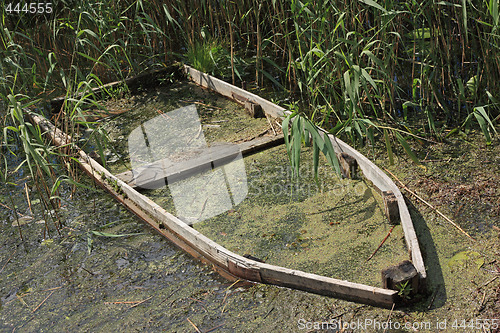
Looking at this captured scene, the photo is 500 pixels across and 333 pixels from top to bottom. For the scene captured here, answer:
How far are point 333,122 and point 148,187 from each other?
5.07 feet

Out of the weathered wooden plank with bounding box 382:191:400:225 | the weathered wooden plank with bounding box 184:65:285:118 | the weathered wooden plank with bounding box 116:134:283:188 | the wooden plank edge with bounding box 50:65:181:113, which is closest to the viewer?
the weathered wooden plank with bounding box 382:191:400:225

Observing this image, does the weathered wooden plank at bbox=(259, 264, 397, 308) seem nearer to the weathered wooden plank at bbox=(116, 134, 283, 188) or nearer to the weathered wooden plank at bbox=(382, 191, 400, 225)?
the weathered wooden plank at bbox=(382, 191, 400, 225)

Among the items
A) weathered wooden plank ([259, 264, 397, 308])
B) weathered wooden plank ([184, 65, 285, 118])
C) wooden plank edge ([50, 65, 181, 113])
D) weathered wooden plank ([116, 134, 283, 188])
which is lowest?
weathered wooden plank ([259, 264, 397, 308])

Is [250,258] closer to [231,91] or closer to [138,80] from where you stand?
[231,91]

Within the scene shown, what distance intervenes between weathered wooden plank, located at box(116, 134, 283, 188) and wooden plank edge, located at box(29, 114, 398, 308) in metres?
0.17

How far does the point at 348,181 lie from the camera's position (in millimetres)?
3344

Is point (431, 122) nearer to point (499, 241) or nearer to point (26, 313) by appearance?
point (499, 241)

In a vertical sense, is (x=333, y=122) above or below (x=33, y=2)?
below

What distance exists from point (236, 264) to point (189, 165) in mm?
1220

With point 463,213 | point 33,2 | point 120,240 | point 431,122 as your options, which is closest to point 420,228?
point 463,213

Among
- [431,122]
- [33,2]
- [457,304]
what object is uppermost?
[33,2]

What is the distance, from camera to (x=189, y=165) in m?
3.67

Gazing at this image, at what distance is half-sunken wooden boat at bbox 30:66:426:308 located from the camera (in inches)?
91.4

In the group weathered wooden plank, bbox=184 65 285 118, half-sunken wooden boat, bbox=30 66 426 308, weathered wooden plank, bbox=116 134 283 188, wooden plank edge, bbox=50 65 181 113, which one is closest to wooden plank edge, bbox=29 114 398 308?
half-sunken wooden boat, bbox=30 66 426 308
